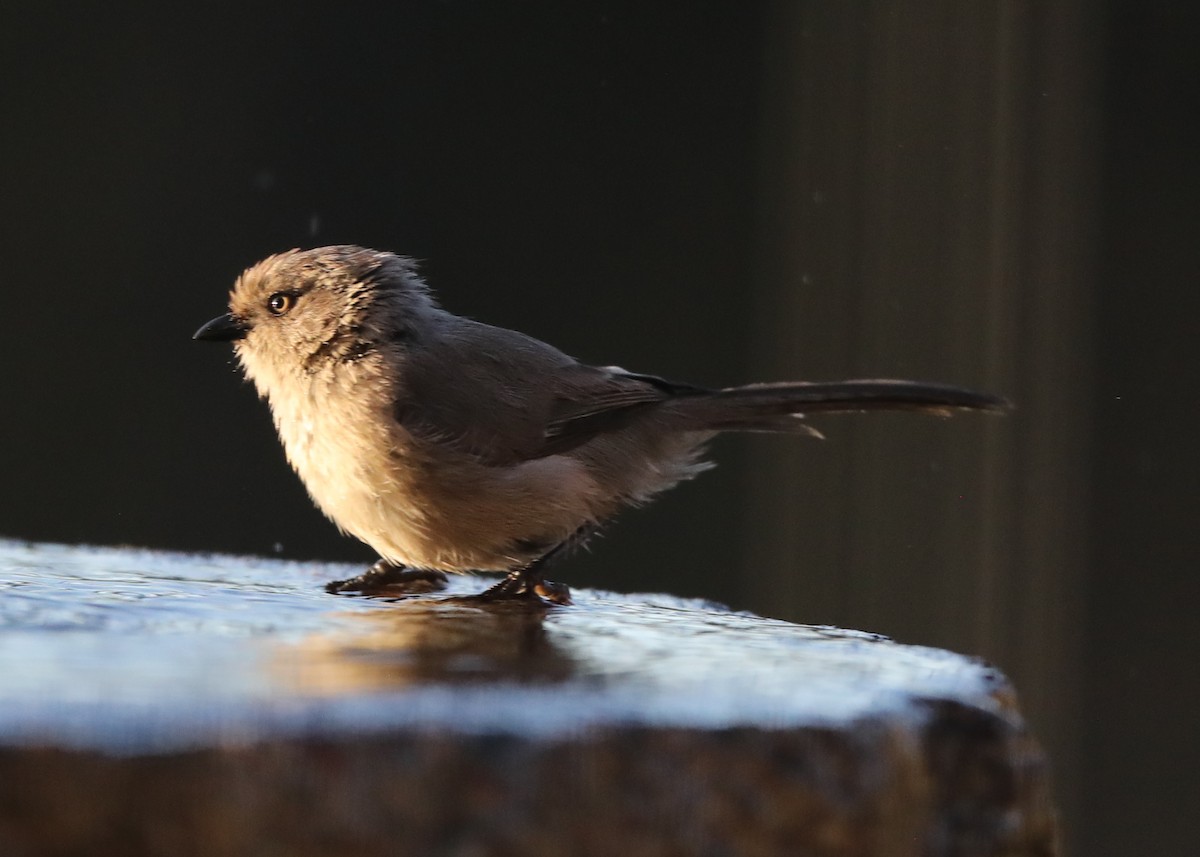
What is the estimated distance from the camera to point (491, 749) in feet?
4.41

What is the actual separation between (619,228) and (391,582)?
14.0ft

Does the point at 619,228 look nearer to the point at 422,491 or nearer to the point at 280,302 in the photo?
the point at 280,302

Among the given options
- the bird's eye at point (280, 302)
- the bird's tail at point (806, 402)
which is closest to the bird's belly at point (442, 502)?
the bird's tail at point (806, 402)

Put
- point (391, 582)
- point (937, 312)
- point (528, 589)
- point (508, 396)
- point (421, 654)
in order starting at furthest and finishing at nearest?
point (937, 312)
point (508, 396)
point (391, 582)
point (528, 589)
point (421, 654)

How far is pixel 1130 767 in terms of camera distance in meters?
6.11

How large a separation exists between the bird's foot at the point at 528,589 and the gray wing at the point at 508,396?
11.2 inches

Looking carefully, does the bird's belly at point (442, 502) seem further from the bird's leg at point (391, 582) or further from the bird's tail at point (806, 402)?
the bird's tail at point (806, 402)

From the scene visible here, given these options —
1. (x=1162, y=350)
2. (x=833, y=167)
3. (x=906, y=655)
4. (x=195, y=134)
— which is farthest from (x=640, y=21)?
(x=906, y=655)

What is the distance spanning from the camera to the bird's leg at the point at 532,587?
9.90 ft

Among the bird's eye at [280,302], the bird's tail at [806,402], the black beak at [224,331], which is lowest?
the bird's tail at [806,402]

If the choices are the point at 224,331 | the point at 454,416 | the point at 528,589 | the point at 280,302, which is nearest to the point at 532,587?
the point at 528,589

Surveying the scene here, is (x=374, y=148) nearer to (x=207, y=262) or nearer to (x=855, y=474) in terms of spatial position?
(x=207, y=262)

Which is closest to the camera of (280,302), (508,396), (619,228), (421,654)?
(421,654)

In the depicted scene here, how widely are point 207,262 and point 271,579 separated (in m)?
4.64
